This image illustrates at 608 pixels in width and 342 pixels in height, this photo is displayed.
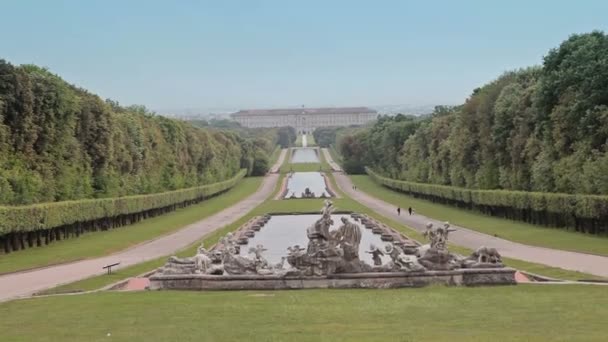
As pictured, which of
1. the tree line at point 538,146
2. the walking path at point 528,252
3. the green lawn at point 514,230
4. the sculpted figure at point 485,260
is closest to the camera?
the sculpted figure at point 485,260

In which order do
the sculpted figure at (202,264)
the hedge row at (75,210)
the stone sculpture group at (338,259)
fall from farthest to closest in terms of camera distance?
the hedge row at (75,210)
the sculpted figure at (202,264)
the stone sculpture group at (338,259)

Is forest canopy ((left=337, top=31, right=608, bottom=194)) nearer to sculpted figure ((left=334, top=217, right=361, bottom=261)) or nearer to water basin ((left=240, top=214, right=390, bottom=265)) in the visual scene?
water basin ((left=240, top=214, right=390, bottom=265))

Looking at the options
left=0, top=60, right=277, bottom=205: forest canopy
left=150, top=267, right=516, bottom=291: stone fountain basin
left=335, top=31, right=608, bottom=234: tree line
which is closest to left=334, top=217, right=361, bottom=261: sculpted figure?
left=150, top=267, right=516, bottom=291: stone fountain basin

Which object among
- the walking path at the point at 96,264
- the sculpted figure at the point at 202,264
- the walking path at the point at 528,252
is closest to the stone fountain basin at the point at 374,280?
the sculpted figure at the point at 202,264

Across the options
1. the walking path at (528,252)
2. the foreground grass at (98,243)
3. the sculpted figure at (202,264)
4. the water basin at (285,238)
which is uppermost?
the sculpted figure at (202,264)

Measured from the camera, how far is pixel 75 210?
52656 mm

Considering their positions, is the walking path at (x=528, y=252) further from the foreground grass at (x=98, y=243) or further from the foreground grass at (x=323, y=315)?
the foreground grass at (x=98, y=243)

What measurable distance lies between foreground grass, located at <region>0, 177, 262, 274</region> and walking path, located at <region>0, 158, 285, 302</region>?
3.75ft

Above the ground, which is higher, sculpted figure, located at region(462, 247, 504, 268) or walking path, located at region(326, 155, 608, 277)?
sculpted figure, located at region(462, 247, 504, 268)

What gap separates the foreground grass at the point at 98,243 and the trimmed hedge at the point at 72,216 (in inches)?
39.6

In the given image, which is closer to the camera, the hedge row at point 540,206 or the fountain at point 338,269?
the fountain at point 338,269

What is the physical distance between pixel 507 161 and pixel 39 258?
1545 inches

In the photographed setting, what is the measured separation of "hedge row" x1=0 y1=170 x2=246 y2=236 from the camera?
1714 inches

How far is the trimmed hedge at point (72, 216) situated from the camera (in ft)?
145
